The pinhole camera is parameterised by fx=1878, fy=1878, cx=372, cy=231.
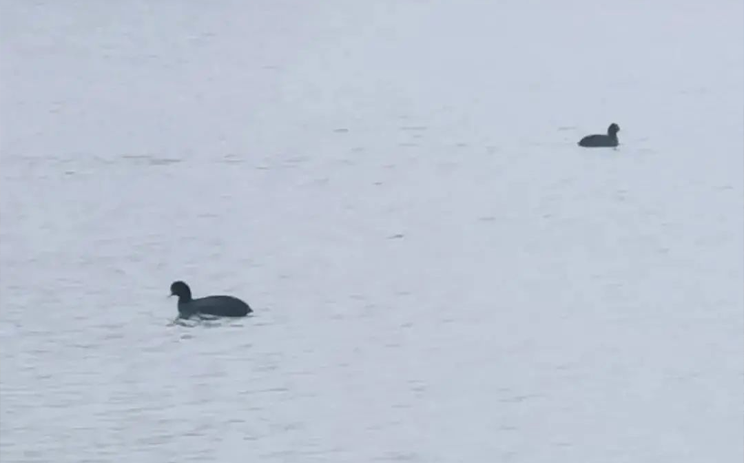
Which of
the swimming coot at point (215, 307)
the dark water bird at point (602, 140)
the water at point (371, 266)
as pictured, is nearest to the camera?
the water at point (371, 266)

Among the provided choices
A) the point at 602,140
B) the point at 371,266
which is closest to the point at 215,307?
the point at 371,266

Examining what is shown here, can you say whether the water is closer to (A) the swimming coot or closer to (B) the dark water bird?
(A) the swimming coot

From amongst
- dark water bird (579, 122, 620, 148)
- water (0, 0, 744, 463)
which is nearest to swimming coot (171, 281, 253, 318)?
water (0, 0, 744, 463)

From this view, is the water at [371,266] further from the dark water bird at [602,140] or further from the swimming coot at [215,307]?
the dark water bird at [602,140]

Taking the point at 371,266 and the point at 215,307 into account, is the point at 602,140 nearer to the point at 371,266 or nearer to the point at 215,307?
the point at 371,266

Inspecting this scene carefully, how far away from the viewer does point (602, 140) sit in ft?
68.1

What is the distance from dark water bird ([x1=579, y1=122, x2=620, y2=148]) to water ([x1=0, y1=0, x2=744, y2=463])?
1.07 ft

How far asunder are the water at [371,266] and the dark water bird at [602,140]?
326mm

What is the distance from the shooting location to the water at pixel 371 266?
31.9 feet

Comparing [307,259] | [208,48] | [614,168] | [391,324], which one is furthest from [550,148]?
[208,48]

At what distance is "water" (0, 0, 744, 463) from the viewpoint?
9.73 meters

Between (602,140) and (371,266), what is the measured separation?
24.5 feet

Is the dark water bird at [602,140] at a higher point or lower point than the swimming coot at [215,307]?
lower

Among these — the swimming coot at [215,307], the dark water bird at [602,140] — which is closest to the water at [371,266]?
the swimming coot at [215,307]
